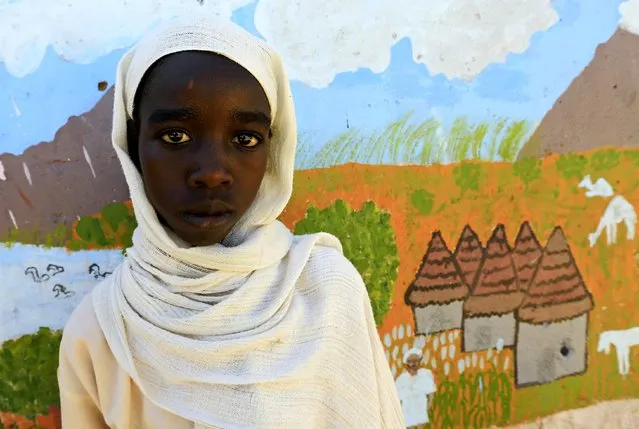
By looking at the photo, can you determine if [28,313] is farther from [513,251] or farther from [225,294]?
[513,251]

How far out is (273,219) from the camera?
1.32m

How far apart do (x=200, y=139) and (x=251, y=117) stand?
0.11 meters

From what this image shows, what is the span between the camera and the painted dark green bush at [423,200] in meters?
1.83

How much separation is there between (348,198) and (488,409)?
0.79 m

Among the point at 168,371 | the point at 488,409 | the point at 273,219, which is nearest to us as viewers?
the point at 168,371

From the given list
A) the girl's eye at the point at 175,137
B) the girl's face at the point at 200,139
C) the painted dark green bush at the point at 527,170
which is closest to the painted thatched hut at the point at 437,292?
the painted dark green bush at the point at 527,170

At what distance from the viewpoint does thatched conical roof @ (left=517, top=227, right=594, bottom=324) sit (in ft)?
6.31

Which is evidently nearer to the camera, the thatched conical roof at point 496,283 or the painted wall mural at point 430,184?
the painted wall mural at point 430,184

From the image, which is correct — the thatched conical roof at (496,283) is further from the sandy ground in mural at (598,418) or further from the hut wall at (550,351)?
the sandy ground in mural at (598,418)

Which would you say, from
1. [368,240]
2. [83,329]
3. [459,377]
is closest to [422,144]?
[368,240]

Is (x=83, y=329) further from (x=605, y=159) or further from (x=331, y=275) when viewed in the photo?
(x=605, y=159)

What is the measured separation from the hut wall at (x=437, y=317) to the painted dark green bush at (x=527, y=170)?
1.40ft

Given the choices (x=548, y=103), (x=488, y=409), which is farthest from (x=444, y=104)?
(x=488, y=409)

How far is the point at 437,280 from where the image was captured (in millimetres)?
1846
